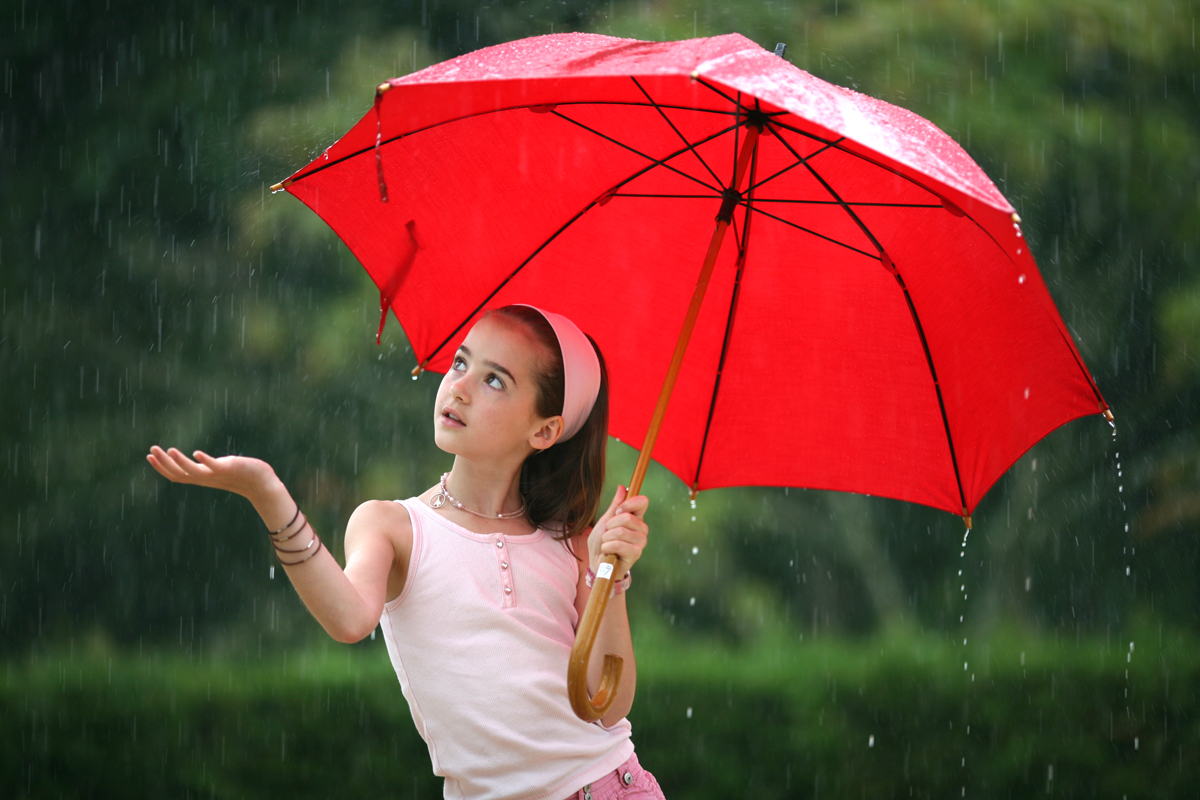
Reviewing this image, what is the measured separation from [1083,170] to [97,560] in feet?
17.2

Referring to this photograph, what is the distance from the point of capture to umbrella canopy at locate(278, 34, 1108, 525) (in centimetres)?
208

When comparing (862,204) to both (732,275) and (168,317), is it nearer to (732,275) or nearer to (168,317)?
(732,275)

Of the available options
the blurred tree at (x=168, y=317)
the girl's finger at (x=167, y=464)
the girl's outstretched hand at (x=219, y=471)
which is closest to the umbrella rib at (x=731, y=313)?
the girl's outstretched hand at (x=219, y=471)

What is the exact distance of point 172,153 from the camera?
6109 millimetres

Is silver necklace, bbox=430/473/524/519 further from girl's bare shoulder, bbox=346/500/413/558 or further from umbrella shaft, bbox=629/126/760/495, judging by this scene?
umbrella shaft, bbox=629/126/760/495

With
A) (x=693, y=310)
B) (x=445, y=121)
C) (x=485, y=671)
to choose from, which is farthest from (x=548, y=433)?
(x=445, y=121)

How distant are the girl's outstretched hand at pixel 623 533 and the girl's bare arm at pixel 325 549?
0.33 meters

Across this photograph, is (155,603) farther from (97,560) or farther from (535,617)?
(535,617)

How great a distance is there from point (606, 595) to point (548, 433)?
370mm

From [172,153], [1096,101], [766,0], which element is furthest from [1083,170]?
[172,153]

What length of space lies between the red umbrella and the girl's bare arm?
0.46 meters

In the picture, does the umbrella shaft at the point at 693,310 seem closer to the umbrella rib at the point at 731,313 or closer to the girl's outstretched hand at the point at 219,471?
the umbrella rib at the point at 731,313

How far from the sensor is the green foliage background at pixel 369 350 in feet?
19.0

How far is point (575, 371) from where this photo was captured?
2105 mm
